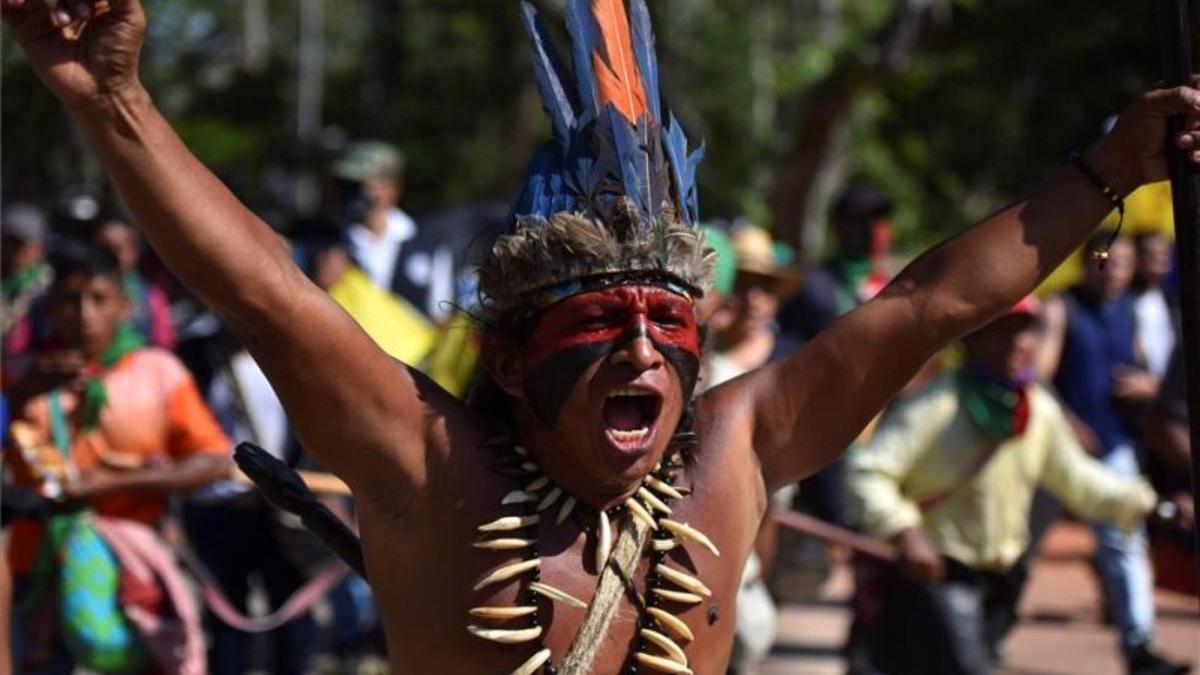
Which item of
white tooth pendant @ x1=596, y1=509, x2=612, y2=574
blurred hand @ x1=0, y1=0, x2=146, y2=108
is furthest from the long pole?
blurred hand @ x1=0, y1=0, x2=146, y2=108

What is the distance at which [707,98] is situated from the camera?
76.9 ft

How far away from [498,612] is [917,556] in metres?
2.93

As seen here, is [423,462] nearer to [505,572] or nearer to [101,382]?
[505,572]

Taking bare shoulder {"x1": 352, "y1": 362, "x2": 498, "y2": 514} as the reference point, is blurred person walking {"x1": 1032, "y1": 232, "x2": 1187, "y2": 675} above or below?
above

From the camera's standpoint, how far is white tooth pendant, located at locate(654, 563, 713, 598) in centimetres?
339

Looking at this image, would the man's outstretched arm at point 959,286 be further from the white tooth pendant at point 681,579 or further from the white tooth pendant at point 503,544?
the white tooth pendant at point 503,544

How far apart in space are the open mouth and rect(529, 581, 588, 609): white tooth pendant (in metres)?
0.25

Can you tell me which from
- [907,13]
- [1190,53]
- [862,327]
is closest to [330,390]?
[862,327]

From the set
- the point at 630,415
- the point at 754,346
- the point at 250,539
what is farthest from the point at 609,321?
the point at 250,539

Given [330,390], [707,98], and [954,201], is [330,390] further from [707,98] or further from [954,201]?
[954,201]

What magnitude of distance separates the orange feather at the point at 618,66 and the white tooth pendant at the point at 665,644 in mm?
785

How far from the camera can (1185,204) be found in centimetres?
336

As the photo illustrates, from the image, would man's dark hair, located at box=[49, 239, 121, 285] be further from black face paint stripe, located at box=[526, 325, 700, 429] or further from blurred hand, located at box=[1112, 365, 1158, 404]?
blurred hand, located at box=[1112, 365, 1158, 404]

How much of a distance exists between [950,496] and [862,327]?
2.96 metres
